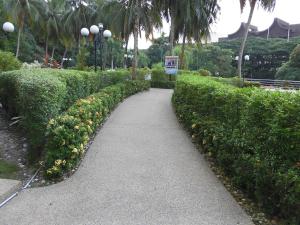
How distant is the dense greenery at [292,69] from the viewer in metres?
43.6

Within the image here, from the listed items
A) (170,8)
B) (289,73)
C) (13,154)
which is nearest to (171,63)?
(170,8)

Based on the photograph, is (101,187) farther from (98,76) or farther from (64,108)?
(98,76)

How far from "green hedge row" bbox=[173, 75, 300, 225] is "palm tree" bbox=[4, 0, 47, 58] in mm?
31425

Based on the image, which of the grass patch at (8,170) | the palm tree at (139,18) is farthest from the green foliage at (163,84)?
the grass patch at (8,170)

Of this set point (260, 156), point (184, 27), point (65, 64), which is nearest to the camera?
point (260, 156)

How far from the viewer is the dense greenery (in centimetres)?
4364

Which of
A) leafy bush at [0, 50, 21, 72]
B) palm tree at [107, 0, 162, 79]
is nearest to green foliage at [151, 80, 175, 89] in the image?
palm tree at [107, 0, 162, 79]

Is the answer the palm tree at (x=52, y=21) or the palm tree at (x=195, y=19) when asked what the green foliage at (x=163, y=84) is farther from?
the palm tree at (x=52, y=21)

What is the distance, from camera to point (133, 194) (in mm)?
5051

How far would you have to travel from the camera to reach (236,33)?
84.9 m

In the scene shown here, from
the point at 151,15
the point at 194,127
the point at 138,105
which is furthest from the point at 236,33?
the point at 194,127

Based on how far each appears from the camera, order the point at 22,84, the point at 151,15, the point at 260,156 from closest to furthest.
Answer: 1. the point at 260,156
2. the point at 22,84
3. the point at 151,15

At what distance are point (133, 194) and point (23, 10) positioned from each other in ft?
113

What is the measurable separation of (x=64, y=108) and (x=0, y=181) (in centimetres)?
326
